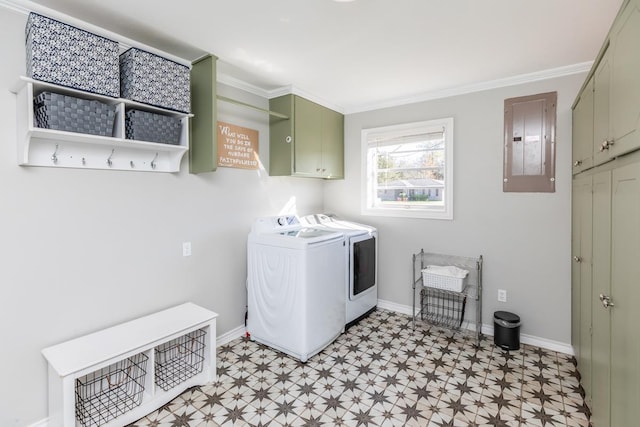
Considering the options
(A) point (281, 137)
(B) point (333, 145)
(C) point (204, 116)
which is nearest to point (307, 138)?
(A) point (281, 137)

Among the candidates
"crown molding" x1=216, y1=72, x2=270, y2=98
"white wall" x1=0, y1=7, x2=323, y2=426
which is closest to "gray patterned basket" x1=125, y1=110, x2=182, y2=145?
"white wall" x1=0, y1=7, x2=323, y2=426

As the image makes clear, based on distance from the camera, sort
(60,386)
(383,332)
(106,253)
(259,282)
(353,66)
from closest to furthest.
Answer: (60,386)
(106,253)
(353,66)
(259,282)
(383,332)

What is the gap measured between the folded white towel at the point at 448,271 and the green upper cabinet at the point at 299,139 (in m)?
1.49

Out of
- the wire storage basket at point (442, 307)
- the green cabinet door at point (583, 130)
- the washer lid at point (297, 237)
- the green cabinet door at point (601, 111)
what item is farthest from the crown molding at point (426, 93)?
the wire storage basket at point (442, 307)

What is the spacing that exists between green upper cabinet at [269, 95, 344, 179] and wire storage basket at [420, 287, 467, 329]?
169 centimetres

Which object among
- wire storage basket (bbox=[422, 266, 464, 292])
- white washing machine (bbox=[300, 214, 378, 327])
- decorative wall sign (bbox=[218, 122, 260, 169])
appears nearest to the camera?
decorative wall sign (bbox=[218, 122, 260, 169])

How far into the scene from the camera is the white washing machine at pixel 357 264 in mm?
3125

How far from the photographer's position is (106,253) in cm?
212

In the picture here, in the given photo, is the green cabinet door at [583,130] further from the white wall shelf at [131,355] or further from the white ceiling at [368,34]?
the white wall shelf at [131,355]

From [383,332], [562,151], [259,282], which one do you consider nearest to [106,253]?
[259,282]

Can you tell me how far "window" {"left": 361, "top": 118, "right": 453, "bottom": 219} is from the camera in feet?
10.7

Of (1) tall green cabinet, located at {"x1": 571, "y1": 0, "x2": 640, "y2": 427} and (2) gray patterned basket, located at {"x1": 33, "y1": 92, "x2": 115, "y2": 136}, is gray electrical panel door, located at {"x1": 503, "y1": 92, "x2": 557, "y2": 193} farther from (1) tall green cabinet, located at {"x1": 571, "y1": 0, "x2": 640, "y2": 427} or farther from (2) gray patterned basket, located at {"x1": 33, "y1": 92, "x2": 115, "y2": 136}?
(2) gray patterned basket, located at {"x1": 33, "y1": 92, "x2": 115, "y2": 136}

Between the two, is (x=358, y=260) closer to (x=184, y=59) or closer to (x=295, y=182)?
(x=295, y=182)

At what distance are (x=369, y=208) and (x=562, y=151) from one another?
1868 millimetres
